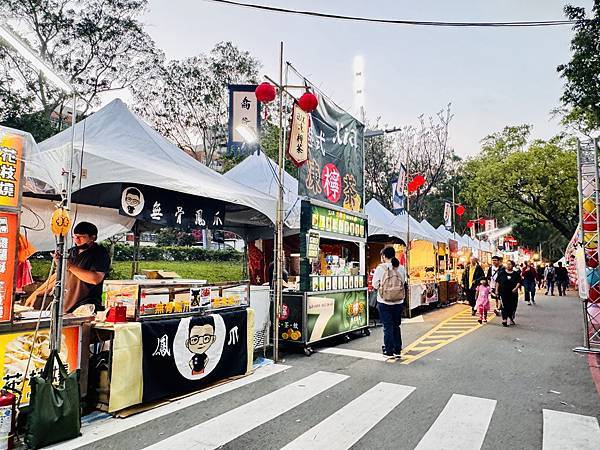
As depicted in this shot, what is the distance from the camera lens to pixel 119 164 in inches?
203

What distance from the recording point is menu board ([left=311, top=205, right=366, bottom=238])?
7.59 metres

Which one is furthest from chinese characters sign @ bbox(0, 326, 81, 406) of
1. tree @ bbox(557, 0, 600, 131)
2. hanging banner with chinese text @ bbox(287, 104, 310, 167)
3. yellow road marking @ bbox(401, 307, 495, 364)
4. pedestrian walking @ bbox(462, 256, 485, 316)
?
tree @ bbox(557, 0, 600, 131)

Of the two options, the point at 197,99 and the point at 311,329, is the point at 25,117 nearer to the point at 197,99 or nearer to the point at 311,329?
the point at 197,99

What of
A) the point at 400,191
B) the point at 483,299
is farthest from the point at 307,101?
the point at 400,191

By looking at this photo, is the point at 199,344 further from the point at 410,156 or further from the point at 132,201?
the point at 410,156

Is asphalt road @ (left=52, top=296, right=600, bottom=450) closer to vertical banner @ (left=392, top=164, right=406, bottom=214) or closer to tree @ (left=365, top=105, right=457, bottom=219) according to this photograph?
vertical banner @ (left=392, top=164, right=406, bottom=214)

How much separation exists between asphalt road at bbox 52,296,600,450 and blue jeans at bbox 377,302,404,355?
41 centimetres

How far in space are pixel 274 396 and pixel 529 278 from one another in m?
16.3

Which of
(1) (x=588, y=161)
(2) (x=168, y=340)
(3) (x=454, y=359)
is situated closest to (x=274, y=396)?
(2) (x=168, y=340)

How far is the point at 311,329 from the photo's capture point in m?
7.22

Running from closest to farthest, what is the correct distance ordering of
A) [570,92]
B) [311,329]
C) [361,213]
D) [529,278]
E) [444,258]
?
[311,329] → [361,213] → [570,92] → [529,278] → [444,258]

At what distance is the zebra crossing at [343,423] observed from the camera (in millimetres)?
3627

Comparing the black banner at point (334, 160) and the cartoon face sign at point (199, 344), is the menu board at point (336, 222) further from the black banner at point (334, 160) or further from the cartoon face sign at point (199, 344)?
the cartoon face sign at point (199, 344)

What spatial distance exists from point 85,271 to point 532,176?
23727 mm
